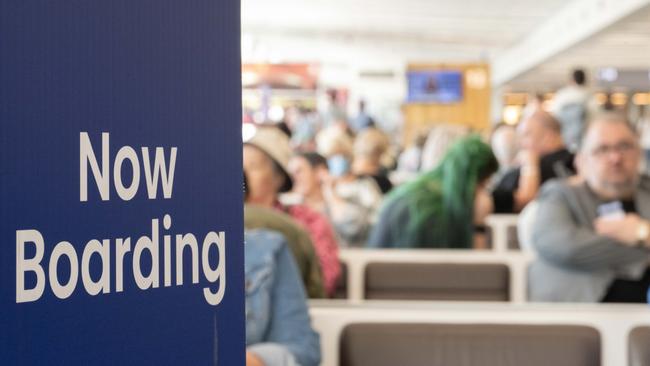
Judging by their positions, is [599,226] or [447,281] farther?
[447,281]

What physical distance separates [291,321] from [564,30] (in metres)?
17.4

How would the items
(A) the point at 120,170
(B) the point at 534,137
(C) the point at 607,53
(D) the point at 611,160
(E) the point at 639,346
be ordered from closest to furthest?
(A) the point at 120,170
(E) the point at 639,346
(D) the point at 611,160
(B) the point at 534,137
(C) the point at 607,53

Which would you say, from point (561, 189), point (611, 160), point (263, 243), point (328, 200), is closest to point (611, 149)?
point (611, 160)

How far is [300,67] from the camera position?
3244cm

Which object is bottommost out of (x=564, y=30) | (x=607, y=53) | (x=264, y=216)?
(x=264, y=216)

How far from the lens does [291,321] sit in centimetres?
293

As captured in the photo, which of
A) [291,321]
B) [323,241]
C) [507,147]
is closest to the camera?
[291,321]

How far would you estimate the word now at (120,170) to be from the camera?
91 cm

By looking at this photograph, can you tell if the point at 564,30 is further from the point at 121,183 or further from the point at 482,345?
the point at 121,183

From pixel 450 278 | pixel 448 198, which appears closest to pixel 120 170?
pixel 450 278

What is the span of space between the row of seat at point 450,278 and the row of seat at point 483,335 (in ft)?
4.24

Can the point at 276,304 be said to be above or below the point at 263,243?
below

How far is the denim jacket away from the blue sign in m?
1.82

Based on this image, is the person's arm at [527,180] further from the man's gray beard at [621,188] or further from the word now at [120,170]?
the word now at [120,170]
